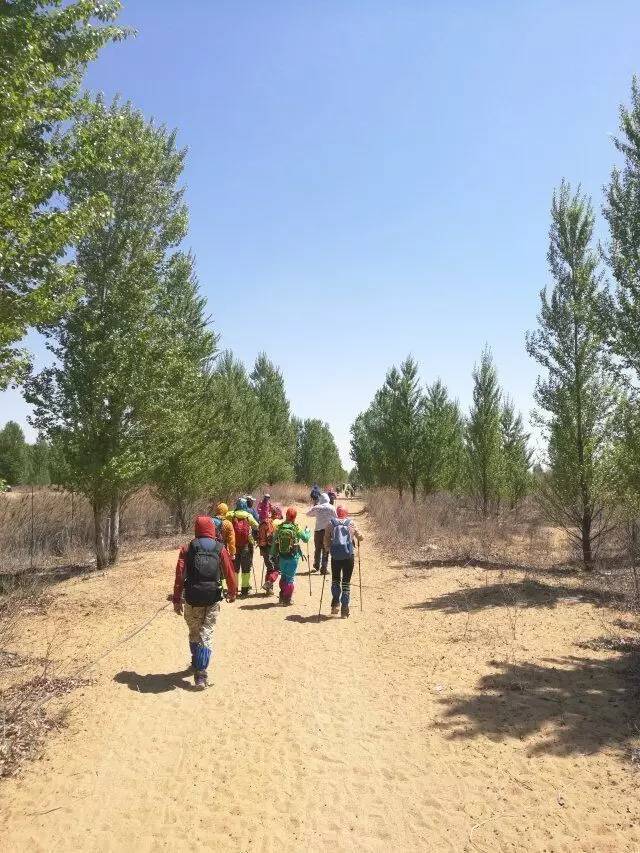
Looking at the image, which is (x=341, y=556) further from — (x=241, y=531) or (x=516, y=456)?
(x=516, y=456)

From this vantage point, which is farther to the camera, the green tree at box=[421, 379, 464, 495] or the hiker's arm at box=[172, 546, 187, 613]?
the green tree at box=[421, 379, 464, 495]

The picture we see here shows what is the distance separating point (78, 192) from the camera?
12734 mm

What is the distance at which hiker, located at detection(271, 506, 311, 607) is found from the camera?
996 cm

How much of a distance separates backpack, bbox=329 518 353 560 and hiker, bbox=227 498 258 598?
1967 mm

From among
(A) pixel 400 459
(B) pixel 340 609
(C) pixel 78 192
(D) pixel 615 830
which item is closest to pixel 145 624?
(B) pixel 340 609

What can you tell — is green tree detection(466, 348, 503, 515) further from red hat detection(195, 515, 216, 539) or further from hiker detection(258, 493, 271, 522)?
red hat detection(195, 515, 216, 539)

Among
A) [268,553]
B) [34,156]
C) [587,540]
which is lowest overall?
[268,553]

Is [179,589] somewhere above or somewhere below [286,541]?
below

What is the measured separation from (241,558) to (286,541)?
3.85ft

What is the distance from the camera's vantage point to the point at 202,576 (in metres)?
6.39

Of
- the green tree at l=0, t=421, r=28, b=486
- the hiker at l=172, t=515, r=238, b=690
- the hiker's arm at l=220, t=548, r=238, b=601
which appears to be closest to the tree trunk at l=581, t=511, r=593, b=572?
the hiker's arm at l=220, t=548, r=238, b=601

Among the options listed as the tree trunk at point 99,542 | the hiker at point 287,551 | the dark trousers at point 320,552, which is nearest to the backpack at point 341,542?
the hiker at point 287,551

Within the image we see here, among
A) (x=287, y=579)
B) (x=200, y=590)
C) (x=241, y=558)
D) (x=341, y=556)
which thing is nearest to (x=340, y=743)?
(x=200, y=590)

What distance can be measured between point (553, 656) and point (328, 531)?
4.43 meters
